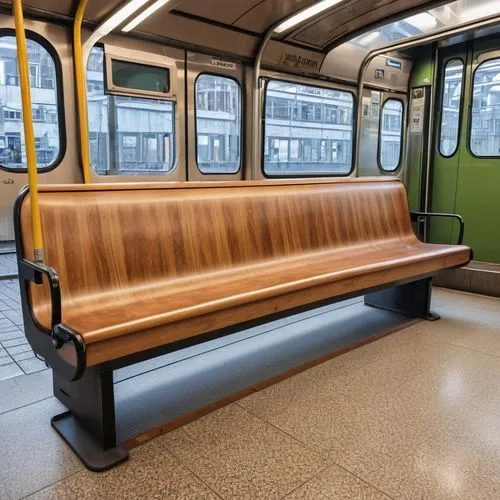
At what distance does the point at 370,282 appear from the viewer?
2.84m

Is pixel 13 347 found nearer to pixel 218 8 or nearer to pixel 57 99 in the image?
pixel 57 99

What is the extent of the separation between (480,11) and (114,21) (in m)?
3.06

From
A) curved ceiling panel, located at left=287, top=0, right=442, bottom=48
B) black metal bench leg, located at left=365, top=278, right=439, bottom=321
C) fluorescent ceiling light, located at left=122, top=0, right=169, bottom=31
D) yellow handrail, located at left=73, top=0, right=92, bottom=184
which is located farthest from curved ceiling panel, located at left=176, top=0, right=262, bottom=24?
black metal bench leg, located at left=365, top=278, right=439, bottom=321

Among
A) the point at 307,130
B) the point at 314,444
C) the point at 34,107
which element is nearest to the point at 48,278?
the point at 314,444

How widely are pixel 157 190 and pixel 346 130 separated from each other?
3.02 meters

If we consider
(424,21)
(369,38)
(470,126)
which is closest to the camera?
(424,21)

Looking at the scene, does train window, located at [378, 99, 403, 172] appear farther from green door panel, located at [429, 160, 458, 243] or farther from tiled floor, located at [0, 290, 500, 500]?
tiled floor, located at [0, 290, 500, 500]

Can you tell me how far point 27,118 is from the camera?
162 cm

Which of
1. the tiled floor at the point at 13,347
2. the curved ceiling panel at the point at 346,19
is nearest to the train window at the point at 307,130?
the curved ceiling panel at the point at 346,19

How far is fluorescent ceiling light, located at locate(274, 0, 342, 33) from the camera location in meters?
3.30

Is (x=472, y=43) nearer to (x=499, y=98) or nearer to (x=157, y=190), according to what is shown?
(x=499, y=98)

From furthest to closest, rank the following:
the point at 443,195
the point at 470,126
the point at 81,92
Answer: the point at 443,195
the point at 470,126
the point at 81,92

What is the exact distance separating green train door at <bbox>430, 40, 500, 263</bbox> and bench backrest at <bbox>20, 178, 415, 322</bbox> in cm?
193

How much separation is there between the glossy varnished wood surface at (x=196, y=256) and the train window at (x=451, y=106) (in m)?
2.01
